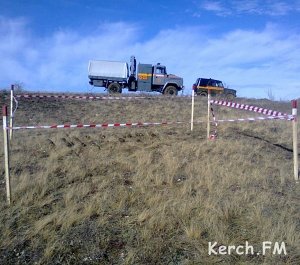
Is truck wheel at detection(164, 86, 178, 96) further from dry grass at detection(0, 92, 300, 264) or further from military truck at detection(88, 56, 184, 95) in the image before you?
dry grass at detection(0, 92, 300, 264)

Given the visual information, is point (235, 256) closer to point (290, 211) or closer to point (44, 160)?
point (290, 211)

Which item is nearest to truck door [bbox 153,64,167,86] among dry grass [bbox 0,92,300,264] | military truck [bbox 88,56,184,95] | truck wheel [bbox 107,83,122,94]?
military truck [bbox 88,56,184,95]

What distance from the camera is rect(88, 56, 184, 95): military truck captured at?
27.1 m

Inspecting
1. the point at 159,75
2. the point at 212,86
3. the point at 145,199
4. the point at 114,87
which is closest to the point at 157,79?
the point at 159,75

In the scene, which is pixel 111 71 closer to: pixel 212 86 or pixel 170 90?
pixel 170 90

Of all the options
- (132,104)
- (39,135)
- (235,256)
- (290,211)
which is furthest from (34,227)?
(132,104)

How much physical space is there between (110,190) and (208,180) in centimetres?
184

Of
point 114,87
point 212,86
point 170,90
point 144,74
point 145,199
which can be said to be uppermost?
point 144,74

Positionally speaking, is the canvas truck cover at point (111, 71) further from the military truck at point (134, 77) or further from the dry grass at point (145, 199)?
the dry grass at point (145, 199)

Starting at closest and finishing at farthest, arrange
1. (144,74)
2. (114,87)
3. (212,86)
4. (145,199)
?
(145,199), (114,87), (144,74), (212,86)

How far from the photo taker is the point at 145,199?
20.2ft

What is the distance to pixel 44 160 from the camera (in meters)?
8.62

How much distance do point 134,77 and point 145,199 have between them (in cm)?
2195

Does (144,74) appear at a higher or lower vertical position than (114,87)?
higher
